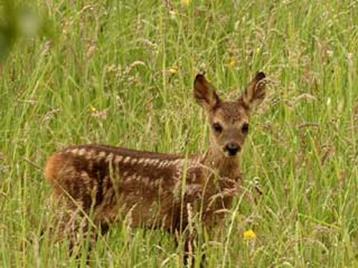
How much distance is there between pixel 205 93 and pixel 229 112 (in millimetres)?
241

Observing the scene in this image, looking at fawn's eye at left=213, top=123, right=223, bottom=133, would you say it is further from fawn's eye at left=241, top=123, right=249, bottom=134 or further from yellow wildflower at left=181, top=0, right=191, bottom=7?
yellow wildflower at left=181, top=0, right=191, bottom=7

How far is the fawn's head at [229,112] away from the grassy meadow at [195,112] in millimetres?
163

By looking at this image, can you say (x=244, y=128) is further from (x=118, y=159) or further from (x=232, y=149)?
(x=118, y=159)

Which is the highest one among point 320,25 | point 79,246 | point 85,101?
point 320,25

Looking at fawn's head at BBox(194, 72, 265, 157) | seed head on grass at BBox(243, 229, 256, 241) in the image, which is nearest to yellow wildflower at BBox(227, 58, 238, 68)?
fawn's head at BBox(194, 72, 265, 157)

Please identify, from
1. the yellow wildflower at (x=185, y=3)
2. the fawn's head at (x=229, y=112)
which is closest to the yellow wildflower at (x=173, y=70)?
the yellow wildflower at (x=185, y=3)

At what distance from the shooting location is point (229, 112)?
4992mm

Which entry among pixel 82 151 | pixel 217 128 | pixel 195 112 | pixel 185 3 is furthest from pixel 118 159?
pixel 185 3

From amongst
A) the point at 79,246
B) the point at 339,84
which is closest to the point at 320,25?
the point at 339,84

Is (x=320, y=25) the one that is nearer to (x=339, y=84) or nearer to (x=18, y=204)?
(x=339, y=84)

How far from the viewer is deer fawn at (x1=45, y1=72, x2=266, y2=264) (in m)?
4.77

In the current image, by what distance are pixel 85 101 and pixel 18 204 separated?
1.50 meters

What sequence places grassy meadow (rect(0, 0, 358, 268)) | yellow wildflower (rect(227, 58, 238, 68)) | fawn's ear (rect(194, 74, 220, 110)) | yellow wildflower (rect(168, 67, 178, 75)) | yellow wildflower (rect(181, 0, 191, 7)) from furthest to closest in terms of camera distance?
yellow wildflower (rect(181, 0, 191, 7)) < yellow wildflower (rect(227, 58, 238, 68)) < yellow wildflower (rect(168, 67, 178, 75)) < fawn's ear (rect(194, 74, 220, 110)) < grassy meadow (rect(0, 0, 358, 268))

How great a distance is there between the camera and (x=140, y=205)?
4.87m
